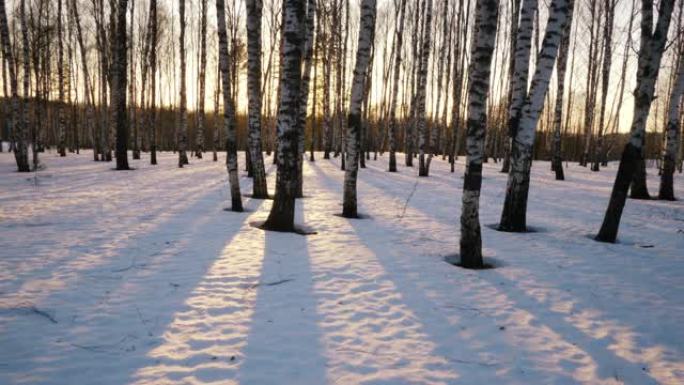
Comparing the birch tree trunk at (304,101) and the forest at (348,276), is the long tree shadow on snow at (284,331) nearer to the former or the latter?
the forest at (348,276)

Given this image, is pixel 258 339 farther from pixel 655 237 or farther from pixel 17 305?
pixel 655 237

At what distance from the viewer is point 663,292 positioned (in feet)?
15.6

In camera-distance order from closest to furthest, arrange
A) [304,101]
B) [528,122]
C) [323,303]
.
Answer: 1. [323,303]
2. [528,122]
3. [304,101]

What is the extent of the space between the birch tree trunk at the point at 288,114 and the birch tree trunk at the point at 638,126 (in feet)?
17.8

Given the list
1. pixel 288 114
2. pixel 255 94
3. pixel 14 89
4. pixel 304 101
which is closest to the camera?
pixel 288 114

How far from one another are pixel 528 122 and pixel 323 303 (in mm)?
5074

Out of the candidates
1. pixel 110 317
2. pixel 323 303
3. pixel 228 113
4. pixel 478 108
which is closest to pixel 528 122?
pixel 478 108

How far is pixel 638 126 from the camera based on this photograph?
701 cm

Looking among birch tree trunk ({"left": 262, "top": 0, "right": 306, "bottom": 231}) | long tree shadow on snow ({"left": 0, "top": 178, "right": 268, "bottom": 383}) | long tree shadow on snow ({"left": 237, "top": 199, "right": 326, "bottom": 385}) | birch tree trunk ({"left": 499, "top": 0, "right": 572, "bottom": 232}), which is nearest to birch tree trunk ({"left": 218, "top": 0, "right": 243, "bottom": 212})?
birch tree trunk ({"left": 262, "top": 0, "right": 306, "bottom": 231})

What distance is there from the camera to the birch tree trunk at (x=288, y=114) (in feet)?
21.0

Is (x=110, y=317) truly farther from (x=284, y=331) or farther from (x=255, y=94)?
(x=255, y=94)

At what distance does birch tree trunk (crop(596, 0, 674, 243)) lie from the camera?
21.9 ft

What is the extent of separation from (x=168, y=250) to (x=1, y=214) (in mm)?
4046

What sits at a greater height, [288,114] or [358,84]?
[358,84]
